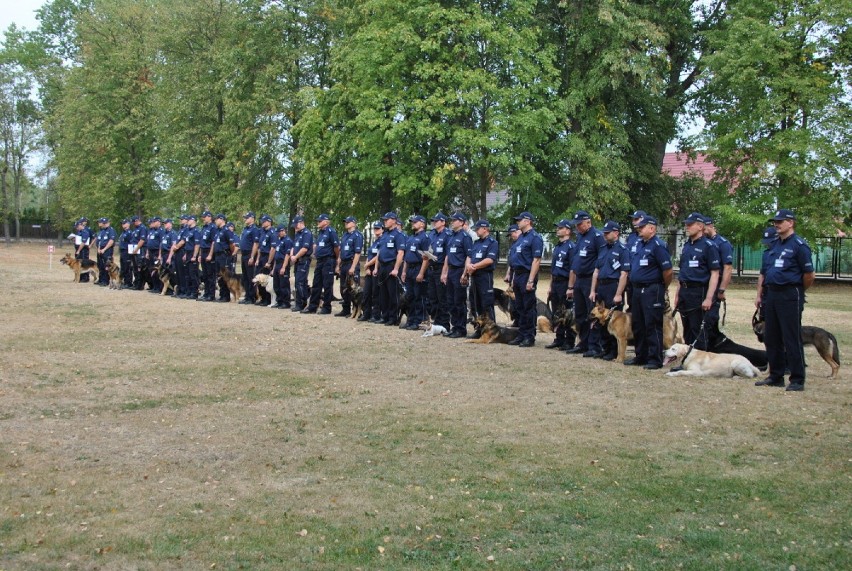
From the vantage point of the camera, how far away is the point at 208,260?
23.1m

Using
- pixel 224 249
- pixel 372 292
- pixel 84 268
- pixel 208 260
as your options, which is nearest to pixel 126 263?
pixel 84 268

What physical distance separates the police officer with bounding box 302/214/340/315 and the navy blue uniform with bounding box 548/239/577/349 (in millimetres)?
5895

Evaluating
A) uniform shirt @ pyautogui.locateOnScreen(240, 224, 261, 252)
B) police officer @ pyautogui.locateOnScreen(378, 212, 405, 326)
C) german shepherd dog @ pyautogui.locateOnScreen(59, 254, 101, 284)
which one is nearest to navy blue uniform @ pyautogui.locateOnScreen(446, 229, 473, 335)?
police officer @ pyautogui.locateOnScreen(378, 212, 405, 326)

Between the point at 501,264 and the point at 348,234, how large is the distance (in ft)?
68.6

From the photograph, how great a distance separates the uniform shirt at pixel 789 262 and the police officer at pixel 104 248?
73.8 ft

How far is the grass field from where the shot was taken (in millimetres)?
5230

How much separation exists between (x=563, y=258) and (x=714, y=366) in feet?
12.2

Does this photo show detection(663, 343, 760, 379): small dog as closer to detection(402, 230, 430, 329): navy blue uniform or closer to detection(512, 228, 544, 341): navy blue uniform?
detection(512, 228, 544, 341): navy blue uniform

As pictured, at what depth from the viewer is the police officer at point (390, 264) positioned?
1750 centimetres

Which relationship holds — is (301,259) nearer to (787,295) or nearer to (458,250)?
(458,250)

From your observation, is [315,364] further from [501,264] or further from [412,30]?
[501,264]

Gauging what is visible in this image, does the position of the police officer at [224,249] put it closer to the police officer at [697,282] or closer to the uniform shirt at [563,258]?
the uniform shirt at [563,258]

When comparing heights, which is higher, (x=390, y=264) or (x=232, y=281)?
(x=390, y=264)

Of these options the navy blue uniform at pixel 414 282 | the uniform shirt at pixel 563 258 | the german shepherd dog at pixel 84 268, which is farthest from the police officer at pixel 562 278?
the german shepherd dog at pixel 84 268
